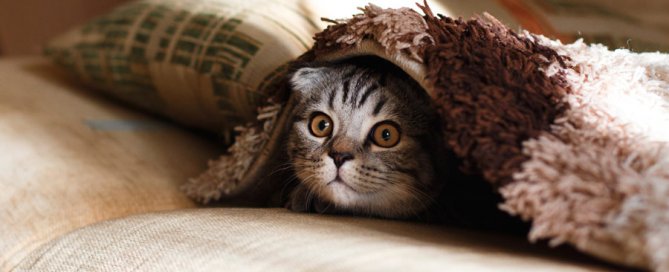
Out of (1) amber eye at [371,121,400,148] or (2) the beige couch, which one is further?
(1) amber eye at [371,121,400,148]

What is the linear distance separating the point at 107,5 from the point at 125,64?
1423mm

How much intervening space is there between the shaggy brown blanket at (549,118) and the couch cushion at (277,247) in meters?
0.06

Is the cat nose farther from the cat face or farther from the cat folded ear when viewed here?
the cat folded ear

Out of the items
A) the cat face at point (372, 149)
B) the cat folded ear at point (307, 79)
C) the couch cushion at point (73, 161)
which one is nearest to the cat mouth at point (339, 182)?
the cat face at point (372, 149)

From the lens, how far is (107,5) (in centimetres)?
260

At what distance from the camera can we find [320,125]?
0.93 m

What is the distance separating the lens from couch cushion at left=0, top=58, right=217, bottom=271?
3.08 ft

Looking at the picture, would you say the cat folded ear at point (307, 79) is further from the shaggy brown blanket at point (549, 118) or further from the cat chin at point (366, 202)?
the cat chin at point (366, 202)

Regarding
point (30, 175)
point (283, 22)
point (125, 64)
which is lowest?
point (30, 175)

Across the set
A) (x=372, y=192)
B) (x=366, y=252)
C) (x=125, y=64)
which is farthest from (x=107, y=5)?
(x=366, y=252)

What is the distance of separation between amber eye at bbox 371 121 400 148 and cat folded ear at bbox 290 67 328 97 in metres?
0.12

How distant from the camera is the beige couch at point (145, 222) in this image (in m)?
0.64

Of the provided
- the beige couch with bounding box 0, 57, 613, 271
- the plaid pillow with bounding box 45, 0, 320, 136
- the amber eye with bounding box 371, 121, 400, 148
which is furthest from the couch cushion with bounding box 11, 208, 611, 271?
the plaid pillow with bounding box 45, 0, 320, 136

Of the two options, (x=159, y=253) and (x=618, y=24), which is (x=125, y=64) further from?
(x=618, y=24)
